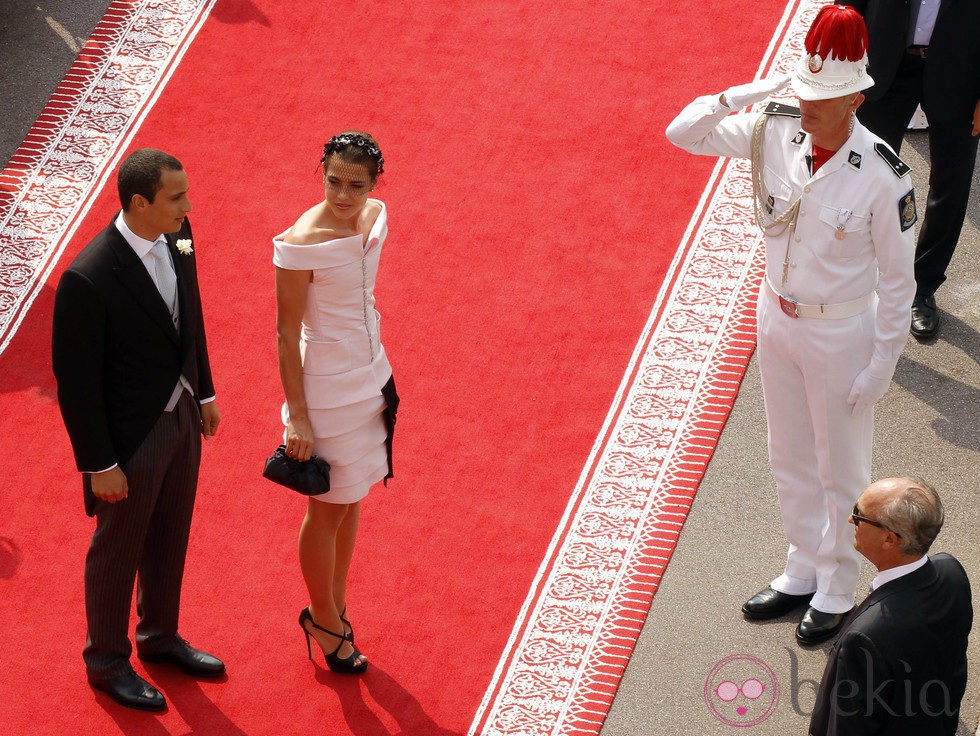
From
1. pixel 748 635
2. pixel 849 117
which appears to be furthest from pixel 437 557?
pixel 849 117

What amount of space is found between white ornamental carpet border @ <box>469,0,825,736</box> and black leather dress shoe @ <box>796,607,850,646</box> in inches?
21.5

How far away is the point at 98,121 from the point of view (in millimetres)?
6957

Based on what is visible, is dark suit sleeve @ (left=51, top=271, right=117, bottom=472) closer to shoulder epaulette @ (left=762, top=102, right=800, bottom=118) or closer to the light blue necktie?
the light blue necktie

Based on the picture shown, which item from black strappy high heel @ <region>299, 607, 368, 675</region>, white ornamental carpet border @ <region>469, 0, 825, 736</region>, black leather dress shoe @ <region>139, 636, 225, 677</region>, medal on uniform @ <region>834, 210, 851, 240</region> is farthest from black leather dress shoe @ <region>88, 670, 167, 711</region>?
medal on uniform @ <region>834, 210, 851, 240</region>

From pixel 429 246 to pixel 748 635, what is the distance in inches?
94.1

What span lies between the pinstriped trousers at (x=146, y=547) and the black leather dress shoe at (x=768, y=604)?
1956 millimetres

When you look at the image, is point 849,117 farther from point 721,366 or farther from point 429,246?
point 429,246

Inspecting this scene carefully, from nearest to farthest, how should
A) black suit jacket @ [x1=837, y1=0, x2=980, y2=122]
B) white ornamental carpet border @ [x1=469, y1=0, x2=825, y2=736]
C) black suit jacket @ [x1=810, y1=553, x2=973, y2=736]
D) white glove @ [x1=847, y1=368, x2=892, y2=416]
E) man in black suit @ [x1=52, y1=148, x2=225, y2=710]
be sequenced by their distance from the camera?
black suit jacket @ [x1=810, y1=553, x2=973, y2=736] → man in black suit @ [x1=52, y1=148, x2=225, y2=710] → white glove @ [x1=847, y1=368, x2=892, y2=416] → white ornamental carpet border @ [x1=469, y1=0, x2=825, y2=736] → black suit jacket @ [x1=837, y1=0, x2=980, y2=122]

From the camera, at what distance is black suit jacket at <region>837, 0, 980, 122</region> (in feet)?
17.1

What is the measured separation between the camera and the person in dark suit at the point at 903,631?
3451mm

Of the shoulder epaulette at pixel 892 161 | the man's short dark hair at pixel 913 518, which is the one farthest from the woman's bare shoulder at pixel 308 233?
the man's short dark hair at pixel 913 518

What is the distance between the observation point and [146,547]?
4570 mm

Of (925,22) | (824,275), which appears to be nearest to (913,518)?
(824,275)

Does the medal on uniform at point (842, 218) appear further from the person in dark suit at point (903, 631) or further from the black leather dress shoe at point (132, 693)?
the black leather dress shoe at point (132, 693)
